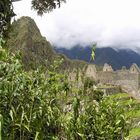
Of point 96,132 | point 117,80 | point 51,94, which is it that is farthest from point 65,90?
point 117,80

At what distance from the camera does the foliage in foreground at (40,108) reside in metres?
10.1

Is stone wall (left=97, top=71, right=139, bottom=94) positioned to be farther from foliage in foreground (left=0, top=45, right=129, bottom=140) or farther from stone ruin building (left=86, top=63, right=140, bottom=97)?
foliage in foreground (left=0, top=45, right=129, bottom=140)

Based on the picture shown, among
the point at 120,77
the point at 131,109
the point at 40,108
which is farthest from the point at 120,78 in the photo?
the point at 40,108

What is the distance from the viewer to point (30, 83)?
1127 centimetres

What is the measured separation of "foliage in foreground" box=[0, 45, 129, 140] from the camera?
10055 millimetres

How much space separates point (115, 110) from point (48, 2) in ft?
12.1

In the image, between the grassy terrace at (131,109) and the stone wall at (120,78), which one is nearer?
the grassy terrace at (131,109)

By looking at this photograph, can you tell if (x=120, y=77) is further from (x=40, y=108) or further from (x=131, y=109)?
(x=40, y=108)

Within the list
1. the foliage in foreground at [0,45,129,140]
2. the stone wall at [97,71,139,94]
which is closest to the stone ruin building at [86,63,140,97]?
the stone wall at [97,71,139,94]

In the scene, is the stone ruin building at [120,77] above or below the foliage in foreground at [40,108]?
above

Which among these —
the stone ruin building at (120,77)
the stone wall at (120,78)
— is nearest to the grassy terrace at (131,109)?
the stone ruin building at (120,77)

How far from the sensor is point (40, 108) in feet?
34.9

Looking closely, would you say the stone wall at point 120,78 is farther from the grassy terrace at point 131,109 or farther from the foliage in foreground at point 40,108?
the foliage in foreground at point 40,108

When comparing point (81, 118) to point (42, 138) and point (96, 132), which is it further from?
point (42, 138)
